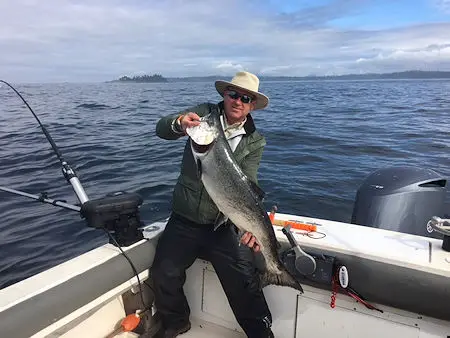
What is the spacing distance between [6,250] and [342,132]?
46.0ft

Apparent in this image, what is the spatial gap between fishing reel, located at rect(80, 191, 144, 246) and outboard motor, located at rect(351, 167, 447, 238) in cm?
281

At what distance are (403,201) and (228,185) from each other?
8.86 feet

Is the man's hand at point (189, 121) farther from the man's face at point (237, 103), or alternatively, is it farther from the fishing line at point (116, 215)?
the fishing line at point (116, 215)

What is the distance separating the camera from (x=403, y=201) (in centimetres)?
464

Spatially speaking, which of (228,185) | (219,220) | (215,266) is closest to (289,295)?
(215,266)

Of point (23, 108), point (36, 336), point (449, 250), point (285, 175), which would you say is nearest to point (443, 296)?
point (449, 250)

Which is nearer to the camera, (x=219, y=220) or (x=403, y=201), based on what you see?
(x=219, y=220)

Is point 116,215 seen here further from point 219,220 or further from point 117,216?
point 219,220

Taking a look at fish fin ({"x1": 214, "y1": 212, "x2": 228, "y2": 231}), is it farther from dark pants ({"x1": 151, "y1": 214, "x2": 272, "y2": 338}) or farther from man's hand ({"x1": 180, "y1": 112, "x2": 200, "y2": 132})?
man's hand ({"x1": 180, "y1": 112, "x2": 200, "y2": 132})

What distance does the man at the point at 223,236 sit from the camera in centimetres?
360

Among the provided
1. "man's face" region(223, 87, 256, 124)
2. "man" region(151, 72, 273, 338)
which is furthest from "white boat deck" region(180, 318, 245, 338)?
"man's face" region(223, 87, 256, 124)

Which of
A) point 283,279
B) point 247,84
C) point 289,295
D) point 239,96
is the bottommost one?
point 289,295

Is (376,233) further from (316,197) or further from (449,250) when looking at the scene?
(316,197)

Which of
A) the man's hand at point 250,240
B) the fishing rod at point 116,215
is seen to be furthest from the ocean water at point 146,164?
the man's hand at point 250,240
